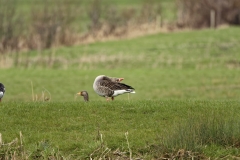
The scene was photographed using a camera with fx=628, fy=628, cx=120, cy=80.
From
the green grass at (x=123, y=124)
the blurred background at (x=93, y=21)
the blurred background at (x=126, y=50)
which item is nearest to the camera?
the green grass at (x=123, y=124)

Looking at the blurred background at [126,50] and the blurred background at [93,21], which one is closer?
the blurred background at [126,50]

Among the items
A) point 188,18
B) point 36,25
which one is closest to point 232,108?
point 36,25

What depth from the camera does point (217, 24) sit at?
6162 cm

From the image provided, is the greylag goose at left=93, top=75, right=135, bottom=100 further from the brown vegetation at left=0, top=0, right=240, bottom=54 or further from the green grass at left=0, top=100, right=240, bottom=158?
the brown vegetation at left=0, top=0, right=240, bottom=54

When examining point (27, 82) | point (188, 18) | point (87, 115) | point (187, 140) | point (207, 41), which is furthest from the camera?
point (188, 18)

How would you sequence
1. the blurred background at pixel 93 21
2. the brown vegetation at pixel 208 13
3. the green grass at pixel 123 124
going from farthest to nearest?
the brown vegetation at pixel 208 13 → the blurred background at pixel 93 21 → the green grass at pixel 123 124

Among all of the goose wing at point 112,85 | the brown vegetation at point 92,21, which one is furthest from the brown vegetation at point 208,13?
the goose wing at point 112,85

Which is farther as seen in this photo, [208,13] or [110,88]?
[208,13]

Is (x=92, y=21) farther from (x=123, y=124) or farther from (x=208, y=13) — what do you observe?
(x=123, y=124)

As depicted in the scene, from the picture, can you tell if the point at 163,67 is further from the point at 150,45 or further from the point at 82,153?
the point at 82,153

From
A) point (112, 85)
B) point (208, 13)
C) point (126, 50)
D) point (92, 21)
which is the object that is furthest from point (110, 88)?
point (208, 13)

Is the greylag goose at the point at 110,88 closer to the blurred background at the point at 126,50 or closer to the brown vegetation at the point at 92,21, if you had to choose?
the blurred background at the point at 126,50

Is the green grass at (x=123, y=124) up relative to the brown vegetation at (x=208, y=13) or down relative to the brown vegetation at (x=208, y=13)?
down

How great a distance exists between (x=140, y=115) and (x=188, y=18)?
1839 inches
